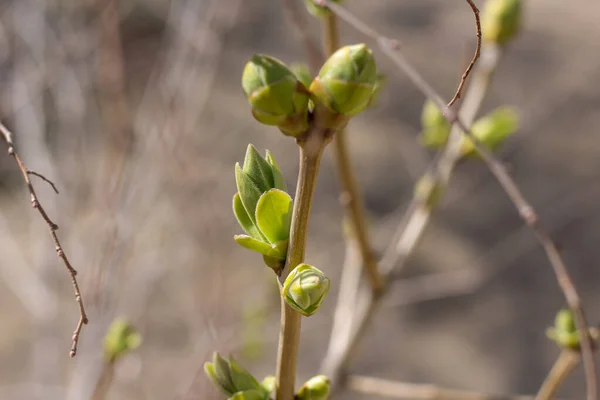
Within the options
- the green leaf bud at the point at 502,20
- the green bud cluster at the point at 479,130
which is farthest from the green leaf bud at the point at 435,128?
the green leaf bud at the point at 502,20

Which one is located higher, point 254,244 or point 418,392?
point 254,244

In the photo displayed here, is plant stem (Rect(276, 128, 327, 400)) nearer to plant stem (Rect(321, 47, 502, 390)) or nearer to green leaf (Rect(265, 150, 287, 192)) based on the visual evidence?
green leaf (Rect(265, 150, 287, 192))

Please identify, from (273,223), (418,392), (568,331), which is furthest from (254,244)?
(418,392)

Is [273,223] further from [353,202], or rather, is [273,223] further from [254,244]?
[353,202]

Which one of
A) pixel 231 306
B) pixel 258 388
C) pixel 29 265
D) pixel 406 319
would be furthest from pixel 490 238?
pixel 258 388

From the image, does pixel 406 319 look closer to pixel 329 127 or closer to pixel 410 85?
pixel 410 85

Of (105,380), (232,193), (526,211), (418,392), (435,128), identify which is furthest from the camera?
(232,193)

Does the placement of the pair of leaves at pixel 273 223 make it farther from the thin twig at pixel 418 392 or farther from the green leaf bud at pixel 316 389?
the thin twig at pixel 418 392
